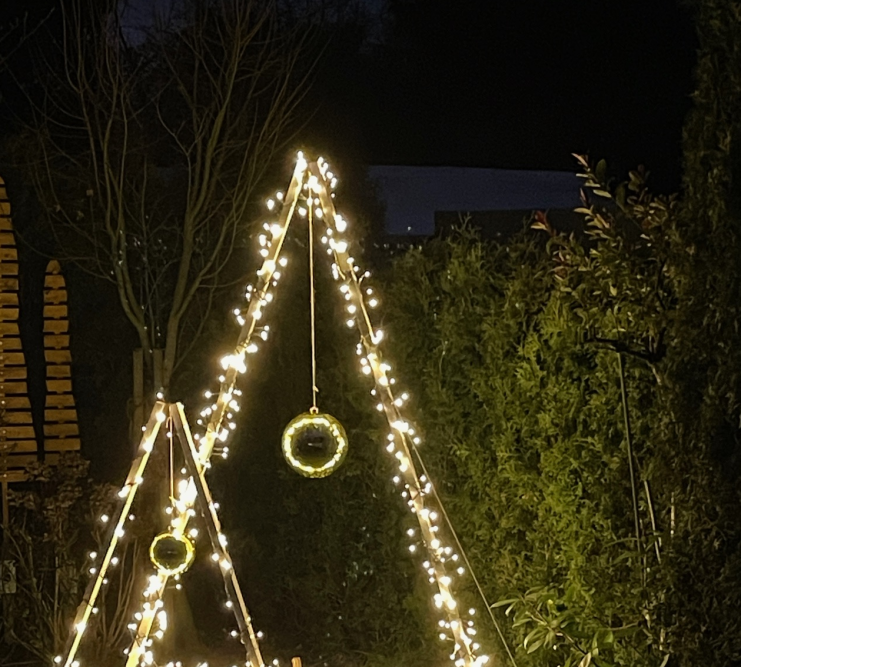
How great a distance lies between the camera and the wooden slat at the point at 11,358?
395 centimetres

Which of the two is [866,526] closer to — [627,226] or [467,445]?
[627,226]

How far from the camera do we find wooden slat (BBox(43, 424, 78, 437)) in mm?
4074

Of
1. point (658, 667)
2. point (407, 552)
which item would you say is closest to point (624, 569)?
point (658, 667)

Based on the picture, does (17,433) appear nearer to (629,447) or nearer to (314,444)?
(314,444)

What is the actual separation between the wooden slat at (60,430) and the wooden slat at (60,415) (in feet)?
0.07

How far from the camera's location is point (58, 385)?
409 cm

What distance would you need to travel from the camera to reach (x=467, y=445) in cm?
374

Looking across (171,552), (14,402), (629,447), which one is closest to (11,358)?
(14,402)

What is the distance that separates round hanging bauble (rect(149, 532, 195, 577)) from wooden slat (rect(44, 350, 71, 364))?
134cm

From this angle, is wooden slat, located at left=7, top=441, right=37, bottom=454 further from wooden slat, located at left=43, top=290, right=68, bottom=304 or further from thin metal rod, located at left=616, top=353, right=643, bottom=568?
thin metal rod, located at left=616, top=353, right=643, bottom=568

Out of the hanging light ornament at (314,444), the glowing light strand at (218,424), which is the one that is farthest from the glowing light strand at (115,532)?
the hanging light ornament at (314,444)

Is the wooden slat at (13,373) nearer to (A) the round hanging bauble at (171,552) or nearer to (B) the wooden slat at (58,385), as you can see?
(B) the wooden slat at (58,385)

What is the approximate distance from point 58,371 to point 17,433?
284mm

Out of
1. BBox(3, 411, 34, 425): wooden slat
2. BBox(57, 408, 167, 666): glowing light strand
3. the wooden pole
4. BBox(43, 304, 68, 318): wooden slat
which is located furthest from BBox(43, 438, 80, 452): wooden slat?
BBox(57, 408, 167, 666): glowing light strand
